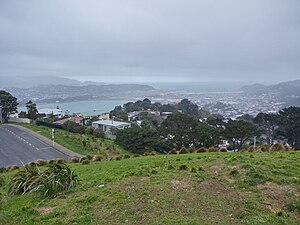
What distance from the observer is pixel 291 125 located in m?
30.1

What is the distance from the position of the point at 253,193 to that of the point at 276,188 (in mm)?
555

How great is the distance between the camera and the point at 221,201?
462cm

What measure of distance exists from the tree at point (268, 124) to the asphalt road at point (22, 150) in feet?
77.3

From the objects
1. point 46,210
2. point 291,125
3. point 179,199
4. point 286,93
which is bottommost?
point 291,125

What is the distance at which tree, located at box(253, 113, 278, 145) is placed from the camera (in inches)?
1280

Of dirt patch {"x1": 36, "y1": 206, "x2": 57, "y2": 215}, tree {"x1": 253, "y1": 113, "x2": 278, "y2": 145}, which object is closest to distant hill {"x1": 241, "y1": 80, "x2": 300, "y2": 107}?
tree {"x1": 253, "y1": 113, "x2": 278, "y2": 145}

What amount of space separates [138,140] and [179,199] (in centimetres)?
2423

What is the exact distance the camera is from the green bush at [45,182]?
5953 millimetres

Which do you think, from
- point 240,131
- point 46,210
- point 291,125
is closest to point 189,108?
point 291,125

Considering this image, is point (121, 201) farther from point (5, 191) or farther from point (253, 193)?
point (5, 191)

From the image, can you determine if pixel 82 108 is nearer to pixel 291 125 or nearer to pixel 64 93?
pixel 64 93

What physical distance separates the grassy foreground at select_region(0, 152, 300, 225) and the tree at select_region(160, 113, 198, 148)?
24.3 meters

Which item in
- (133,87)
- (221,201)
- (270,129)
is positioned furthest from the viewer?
(133,87)

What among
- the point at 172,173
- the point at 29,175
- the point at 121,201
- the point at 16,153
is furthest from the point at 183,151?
the point at 16,153
